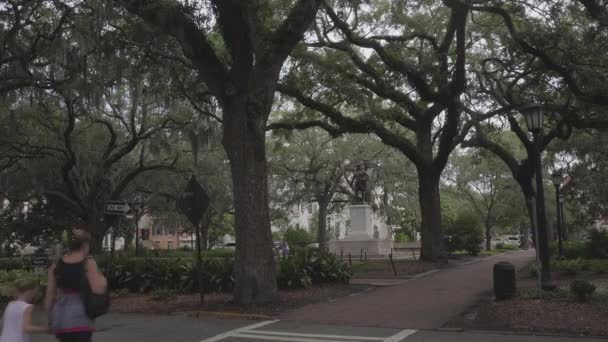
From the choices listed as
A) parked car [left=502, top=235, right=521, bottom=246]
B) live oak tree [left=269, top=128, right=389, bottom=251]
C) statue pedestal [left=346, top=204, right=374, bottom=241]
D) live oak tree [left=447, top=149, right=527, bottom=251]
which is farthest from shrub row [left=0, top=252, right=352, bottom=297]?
parked car [left=502, top=235, right=521, bottom=246]

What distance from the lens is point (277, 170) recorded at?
4125 cm

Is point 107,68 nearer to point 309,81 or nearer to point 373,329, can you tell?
point 309,81

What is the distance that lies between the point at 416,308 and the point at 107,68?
38.2 feet

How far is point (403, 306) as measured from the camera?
13.4 metres

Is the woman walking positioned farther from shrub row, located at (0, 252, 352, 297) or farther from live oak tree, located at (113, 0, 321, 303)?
shrub row, located at (0, 252, 352, 297)

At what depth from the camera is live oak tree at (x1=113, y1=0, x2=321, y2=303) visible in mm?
13352

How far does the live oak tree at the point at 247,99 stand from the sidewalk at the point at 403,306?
1528 mm

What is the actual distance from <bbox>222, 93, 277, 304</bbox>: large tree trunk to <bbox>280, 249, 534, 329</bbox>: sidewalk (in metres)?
1.25

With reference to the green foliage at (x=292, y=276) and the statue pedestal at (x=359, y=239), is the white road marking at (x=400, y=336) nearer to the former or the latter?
the green foliage at (x=292, y=276)

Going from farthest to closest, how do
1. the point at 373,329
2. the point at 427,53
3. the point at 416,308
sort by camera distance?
the point at 427,53 < the point at 416,308 < the point at 373,329

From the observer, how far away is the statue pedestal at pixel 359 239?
111ft

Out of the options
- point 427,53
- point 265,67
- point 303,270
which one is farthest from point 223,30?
point 427,53

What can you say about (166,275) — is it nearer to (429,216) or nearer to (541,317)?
(541,317)

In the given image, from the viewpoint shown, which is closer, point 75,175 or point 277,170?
point 75,175
